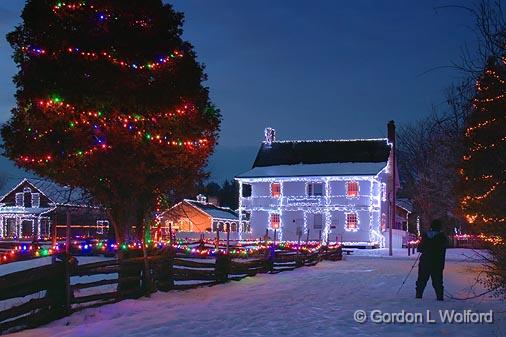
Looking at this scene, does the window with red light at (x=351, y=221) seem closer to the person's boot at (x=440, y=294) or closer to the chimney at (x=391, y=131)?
the chimney at (x=391, y=131)

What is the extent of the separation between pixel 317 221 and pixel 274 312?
141ft

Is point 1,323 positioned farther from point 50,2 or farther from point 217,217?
point 217,217

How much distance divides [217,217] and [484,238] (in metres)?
54.4

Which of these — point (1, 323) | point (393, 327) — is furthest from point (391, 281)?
point (1, 323)

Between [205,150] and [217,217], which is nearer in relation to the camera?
[205,150]

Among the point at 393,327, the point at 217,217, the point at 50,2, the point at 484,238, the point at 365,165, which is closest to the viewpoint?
the point at 393,327

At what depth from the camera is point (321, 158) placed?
57.3 meters

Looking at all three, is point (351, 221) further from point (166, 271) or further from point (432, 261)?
point (432, 261)

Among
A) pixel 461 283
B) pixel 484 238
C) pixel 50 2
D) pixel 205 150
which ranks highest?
pixel 50 2

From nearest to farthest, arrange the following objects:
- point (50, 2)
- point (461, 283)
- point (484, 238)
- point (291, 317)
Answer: point (291, 317)
point (484, 238)
point (50, 2)
point (461, 283)

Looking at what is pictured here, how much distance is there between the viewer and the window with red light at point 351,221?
53.8m

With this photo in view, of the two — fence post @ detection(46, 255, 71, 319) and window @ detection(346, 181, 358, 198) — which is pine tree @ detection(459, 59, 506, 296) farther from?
window @ detection(346, 181, 358, 198)

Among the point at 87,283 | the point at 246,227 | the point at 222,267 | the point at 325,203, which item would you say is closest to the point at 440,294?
the point at 222,267

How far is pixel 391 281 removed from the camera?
20062mm
